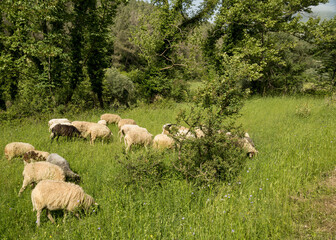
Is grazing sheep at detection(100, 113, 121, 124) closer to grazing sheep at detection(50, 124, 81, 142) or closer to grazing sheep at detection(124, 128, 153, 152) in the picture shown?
grazing sheep at detection(50, 124, 81, 142)

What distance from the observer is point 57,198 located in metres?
3.61

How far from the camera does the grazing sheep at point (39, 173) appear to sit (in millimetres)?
4480

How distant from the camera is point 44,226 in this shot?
3.57m

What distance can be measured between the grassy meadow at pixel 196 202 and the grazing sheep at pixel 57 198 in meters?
0.21

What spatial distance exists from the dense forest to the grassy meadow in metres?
5.58

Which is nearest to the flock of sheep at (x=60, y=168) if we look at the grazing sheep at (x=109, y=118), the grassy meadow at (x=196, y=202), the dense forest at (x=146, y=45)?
the grassy meadow at (x=196, y=202)

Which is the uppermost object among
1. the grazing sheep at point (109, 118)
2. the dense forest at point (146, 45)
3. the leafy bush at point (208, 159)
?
the dense forest at point (146, 45)

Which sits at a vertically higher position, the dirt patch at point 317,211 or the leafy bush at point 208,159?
the leafy bush at point 208,159

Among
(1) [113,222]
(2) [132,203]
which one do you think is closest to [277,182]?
(2) [132,203]

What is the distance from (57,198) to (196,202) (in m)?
2.64

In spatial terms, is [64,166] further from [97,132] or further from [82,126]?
[82,126]

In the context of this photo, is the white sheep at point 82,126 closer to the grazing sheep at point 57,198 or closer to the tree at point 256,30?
the grazing sheep at point 57,198

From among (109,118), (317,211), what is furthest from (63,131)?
(317,211)

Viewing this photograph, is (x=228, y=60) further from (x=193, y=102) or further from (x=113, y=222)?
(x=113, y=222)
